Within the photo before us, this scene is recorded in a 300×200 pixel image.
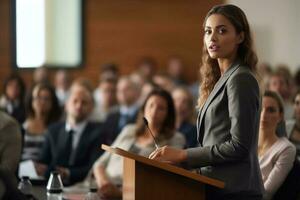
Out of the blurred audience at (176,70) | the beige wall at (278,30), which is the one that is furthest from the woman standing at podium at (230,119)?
the blurred audience at (176,70)

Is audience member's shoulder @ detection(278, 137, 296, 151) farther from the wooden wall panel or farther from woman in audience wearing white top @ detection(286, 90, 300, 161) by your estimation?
the wooden wall panel

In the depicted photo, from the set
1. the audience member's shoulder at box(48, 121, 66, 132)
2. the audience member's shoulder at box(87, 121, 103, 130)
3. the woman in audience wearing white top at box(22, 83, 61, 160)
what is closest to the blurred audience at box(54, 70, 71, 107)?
the woman in audience wearing white top at box(22, 83, 61, 160)

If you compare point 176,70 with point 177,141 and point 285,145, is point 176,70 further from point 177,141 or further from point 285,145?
point 285,145

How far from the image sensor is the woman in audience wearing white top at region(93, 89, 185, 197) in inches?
201

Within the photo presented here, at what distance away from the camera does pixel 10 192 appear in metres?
3.04

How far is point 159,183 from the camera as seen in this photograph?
9.50 ft

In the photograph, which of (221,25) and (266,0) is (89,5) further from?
(221,25)

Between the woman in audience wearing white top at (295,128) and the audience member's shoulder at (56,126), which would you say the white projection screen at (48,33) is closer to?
the audience member's shoulder at (56,126)

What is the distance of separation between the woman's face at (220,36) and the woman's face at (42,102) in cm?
373

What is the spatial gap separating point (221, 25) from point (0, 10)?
9.35 meters

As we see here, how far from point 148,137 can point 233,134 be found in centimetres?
244

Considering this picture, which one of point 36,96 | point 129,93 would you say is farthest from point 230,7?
point 129,93

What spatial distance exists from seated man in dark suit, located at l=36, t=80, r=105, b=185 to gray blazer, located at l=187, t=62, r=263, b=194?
2599 millimetres

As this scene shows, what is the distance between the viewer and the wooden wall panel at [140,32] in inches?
489
